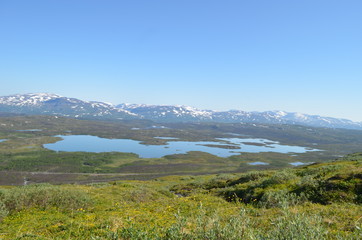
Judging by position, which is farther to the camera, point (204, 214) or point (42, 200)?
point (42, 200)

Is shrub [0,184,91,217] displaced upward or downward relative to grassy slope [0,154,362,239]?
downward

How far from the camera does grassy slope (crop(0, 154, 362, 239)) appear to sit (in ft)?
23.0

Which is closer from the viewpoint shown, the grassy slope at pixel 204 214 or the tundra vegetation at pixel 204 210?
the grassy slope at pixel 204 214

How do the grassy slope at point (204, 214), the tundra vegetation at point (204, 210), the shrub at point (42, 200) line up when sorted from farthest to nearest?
the shrub at point (42, 200) → the tundra vegetation at point (204, 210) → the grassy slope at point (204, 214)

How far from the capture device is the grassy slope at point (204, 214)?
7.01 meters

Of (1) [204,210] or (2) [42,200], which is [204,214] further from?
(2) [42,200]

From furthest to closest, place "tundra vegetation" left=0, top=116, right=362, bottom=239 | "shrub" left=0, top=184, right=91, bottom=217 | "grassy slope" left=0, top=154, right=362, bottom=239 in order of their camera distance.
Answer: "shrub" left=0, top=184, right=91, bottom=217 < "tundra vegetation" left=0, top=116, right=362, bottom=239 < "grassy slope" left=0, top=154, right=362, bottom=239

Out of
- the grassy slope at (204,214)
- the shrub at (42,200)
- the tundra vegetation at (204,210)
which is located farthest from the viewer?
the shrub at (42,200)

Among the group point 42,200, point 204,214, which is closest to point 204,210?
point 204,214

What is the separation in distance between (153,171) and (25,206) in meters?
131

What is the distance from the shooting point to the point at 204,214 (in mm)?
8625

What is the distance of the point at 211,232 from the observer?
641 centimetres

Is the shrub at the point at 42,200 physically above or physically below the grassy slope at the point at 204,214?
below

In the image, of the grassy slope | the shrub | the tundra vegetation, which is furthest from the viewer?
the shrub
